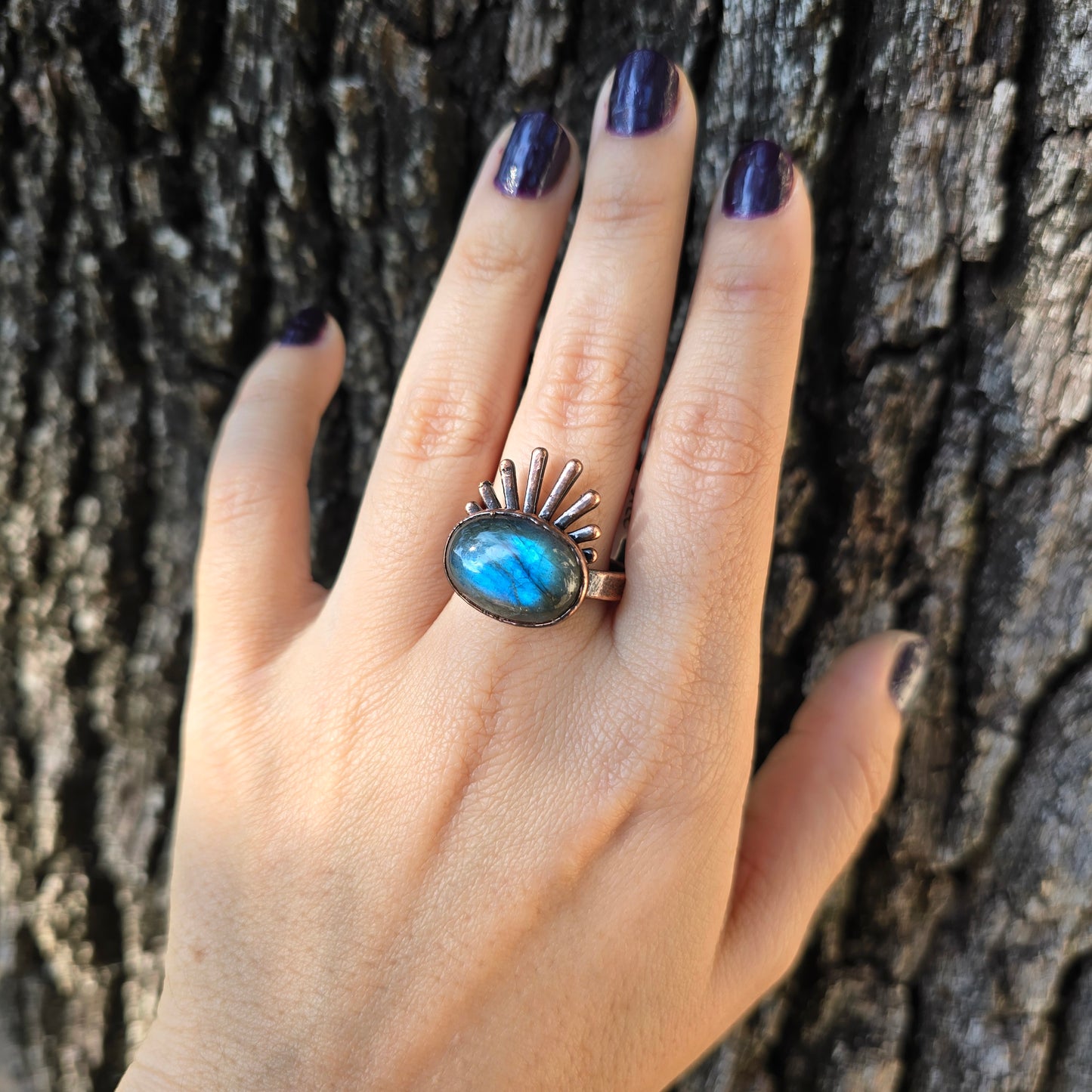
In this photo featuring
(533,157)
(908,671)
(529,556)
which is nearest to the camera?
(529,556)

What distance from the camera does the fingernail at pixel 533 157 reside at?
1169mm

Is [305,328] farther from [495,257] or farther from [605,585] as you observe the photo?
[605,585]

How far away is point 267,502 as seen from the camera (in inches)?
51.3

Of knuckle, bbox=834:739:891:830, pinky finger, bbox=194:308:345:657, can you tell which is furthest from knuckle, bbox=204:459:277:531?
knuckle, bbox=834:739:891:830

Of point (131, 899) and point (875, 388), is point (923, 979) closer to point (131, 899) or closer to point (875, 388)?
point (875, 388)

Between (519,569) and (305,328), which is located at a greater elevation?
(305,328)

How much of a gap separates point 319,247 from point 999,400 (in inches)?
42.5

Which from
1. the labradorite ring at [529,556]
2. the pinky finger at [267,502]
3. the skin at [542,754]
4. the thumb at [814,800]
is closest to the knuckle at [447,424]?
the skin at [542,754]

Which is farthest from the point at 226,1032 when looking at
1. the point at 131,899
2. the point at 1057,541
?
the point at 1057,541

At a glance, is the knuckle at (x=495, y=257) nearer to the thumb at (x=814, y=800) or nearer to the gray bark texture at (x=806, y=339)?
the gray bark texture at (x=806, y=339)

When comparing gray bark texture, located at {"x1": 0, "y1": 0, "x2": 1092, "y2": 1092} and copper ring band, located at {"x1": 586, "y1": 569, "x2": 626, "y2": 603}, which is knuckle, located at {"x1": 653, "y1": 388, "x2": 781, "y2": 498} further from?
gray bark texture, located at {"x1": 0, "y1": 0, "x2": 1092, "y2": 1092}

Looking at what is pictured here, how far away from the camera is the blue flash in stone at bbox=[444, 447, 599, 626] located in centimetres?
106

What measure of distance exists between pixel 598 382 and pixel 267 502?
54cm

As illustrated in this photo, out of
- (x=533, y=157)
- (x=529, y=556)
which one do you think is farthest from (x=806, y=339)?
(x=529, y=556)
